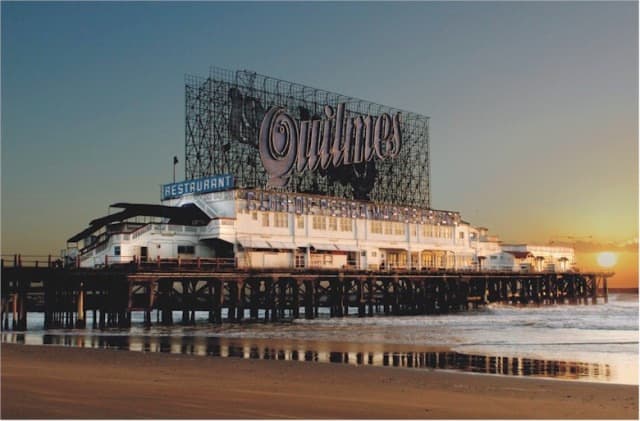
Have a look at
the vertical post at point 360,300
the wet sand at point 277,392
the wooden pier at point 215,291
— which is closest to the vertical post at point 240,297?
the wooden pier at point 215,291

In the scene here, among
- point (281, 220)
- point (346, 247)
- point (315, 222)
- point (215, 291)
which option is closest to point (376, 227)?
point (346, 247)

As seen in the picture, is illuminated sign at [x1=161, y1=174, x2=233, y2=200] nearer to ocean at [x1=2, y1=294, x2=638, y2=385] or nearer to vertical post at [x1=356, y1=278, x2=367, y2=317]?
vertical post at [x1=356, y1=278, x2=367, y2=317]

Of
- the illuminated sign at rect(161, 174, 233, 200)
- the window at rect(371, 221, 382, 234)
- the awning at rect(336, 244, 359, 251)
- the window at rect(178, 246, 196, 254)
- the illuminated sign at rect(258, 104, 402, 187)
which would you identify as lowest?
the window at rect(178, 246, 196, 254)

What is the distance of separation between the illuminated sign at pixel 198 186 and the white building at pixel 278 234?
18.6 inches

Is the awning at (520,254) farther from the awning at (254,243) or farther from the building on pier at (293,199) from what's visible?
the awning at (254,243)

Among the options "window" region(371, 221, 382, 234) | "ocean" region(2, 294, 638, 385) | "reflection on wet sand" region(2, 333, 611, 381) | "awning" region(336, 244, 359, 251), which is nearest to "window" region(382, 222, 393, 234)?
"window" region(371, 221, 382, 234)

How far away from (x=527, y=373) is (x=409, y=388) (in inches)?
192

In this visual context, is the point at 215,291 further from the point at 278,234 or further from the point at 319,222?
the point at 319,222

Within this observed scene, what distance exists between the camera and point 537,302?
7688 cm

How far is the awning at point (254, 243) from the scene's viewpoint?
50938 millimetres

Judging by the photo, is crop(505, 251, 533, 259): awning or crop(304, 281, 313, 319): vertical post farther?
crop(505, 251, 533, 259): awning

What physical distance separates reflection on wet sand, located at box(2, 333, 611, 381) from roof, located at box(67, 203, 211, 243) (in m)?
17.2

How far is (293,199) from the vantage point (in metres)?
56.1

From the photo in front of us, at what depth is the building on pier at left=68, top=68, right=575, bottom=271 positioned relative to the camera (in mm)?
49875
